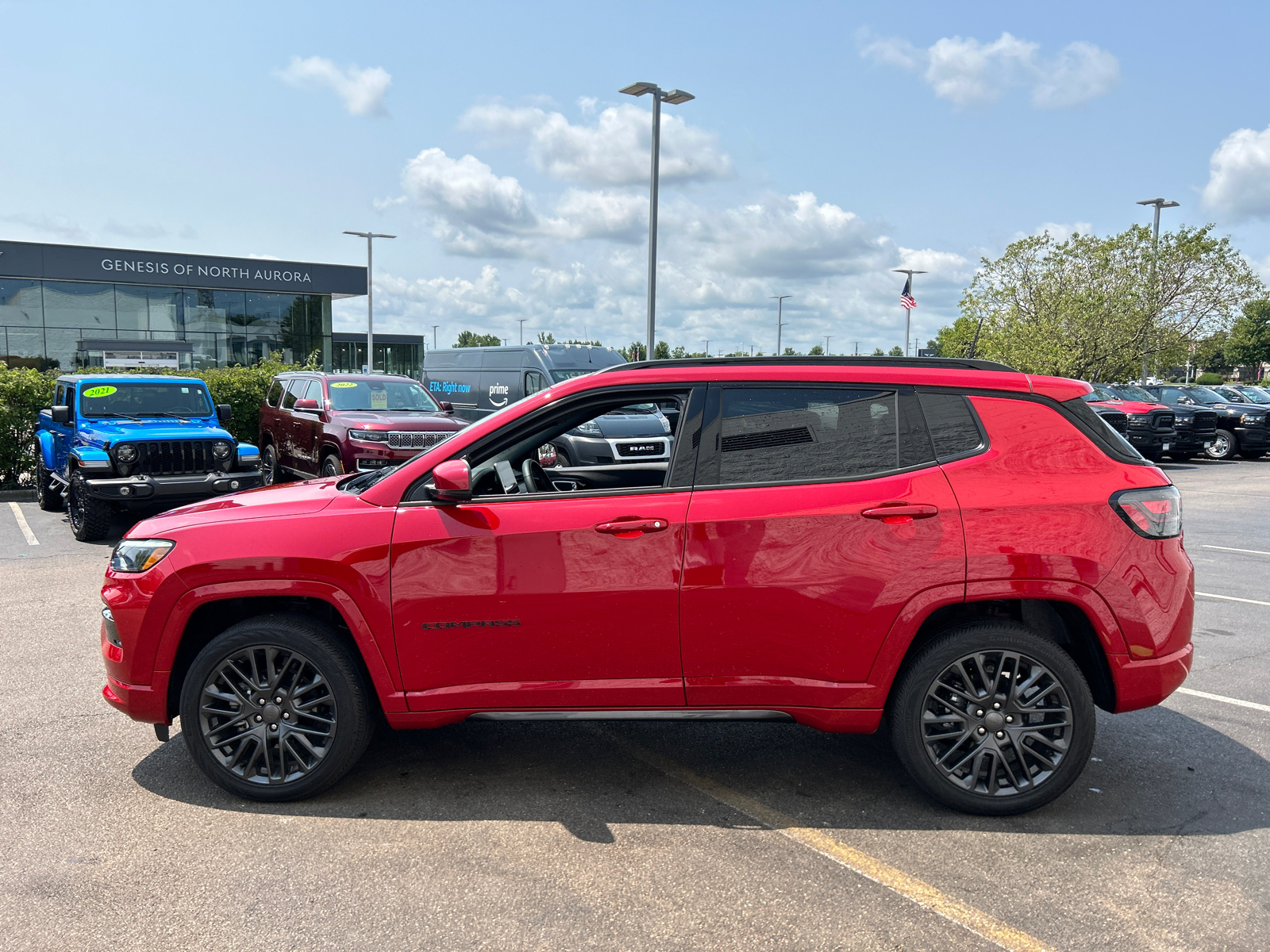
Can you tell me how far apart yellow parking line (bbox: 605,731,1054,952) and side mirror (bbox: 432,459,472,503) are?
1.60 meters

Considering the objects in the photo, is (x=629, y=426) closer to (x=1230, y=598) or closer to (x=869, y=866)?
(x=1230, y=598)

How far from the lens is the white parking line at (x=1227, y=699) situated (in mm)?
5141

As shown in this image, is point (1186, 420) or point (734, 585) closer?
point (734, 585)

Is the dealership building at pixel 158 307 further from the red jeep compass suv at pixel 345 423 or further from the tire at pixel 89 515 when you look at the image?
the tire at pixel 89 515

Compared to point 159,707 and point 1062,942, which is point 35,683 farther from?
point 1062,942

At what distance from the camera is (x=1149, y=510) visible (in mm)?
3779

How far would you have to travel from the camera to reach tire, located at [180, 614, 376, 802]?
385 centimetres

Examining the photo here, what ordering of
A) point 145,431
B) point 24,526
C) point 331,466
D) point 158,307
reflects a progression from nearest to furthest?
point 145,431 < point 24,526 < point 331,466 < point 158,307

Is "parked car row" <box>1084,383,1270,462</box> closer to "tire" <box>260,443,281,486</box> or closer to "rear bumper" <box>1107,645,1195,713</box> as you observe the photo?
"tire" <box>260,443,281,486</box>

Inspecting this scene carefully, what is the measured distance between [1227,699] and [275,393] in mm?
14720

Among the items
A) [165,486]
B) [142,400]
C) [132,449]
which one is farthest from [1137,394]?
[132,449]

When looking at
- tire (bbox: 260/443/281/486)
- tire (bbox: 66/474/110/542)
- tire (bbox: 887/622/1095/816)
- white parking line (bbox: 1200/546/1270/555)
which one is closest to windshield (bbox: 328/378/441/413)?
tire (bbox: 260/443/281/486)

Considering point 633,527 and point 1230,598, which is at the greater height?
point 633,527

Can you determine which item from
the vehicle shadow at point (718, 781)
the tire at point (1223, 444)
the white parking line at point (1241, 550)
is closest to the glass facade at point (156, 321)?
the tire at point (1223, 444)
